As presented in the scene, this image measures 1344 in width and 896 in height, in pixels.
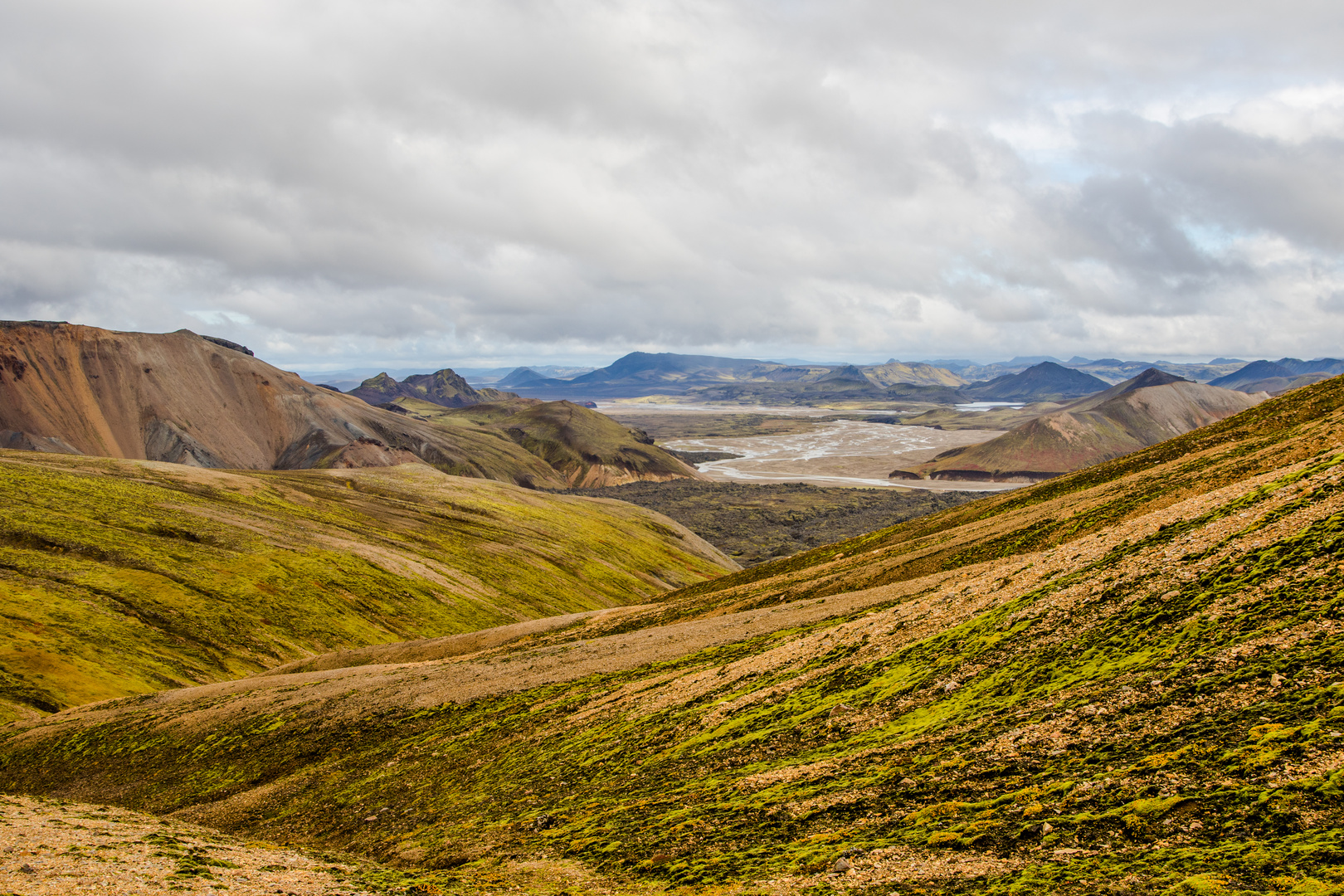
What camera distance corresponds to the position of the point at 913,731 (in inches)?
→ 807

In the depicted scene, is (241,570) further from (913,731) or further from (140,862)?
(913,731)

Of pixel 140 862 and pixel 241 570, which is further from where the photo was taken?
pixel 241 570

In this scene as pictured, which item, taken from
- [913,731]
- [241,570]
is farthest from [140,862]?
[241,570]

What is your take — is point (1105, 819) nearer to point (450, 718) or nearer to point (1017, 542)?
point (1017, 542)

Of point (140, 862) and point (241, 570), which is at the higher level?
point (140, 862)

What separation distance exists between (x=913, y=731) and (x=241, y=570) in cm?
8187

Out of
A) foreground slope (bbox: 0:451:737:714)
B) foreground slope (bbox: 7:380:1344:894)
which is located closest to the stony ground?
foreground slope (bbox: 7:380:1344:894)

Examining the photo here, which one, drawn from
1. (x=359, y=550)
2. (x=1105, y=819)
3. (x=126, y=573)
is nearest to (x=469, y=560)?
(x=359, y=550)

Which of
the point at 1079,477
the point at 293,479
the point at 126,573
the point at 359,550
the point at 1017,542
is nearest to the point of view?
the point at 1017,542

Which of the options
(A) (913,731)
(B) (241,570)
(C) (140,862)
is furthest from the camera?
(B) (241,570)

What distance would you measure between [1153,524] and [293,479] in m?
133

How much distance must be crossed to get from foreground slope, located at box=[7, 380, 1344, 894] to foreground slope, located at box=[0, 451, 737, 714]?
16.0m

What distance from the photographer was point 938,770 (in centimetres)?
1775

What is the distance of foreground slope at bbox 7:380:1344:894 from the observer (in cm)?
1355
